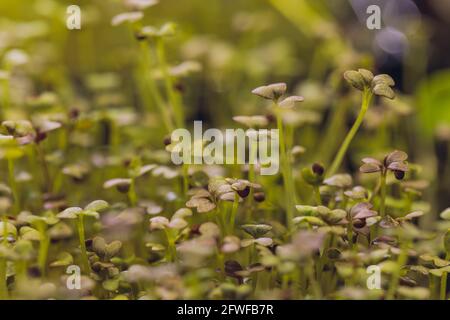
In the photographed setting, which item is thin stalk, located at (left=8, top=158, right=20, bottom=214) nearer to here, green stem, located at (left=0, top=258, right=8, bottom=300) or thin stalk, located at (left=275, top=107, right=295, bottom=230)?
green stem, located at (left=0, top=258, right=8, bottom=300)

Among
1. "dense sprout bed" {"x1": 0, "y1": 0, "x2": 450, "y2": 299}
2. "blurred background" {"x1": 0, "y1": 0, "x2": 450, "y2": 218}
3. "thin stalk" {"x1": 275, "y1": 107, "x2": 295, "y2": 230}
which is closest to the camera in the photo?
"dense sprout bed" {"x1": 0, "y1": 0, "x2": 450, "y2": 299}

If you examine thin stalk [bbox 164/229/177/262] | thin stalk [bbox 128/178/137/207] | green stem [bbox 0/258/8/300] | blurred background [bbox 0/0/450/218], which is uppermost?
blurred background [bbox 0/0/450/218]

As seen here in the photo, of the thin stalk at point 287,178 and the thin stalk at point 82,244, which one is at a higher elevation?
the thin stalk at point 287,178

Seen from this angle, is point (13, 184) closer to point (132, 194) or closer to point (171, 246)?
point (132, 194)

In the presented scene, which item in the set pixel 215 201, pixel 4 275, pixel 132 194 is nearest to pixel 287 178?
pixel 215 201

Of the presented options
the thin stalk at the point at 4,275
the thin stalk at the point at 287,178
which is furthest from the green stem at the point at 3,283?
the thin stalk at the point at 287,178

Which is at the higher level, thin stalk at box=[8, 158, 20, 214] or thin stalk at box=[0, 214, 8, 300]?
thin stalk at box=[8, 158, 20, 214]

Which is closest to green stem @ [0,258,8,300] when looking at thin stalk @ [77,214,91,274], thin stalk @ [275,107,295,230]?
thin stalk @ [77,214,91,274]

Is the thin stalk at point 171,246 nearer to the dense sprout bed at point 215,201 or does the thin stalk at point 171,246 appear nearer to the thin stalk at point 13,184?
the dense sprout bed at point 215,201
